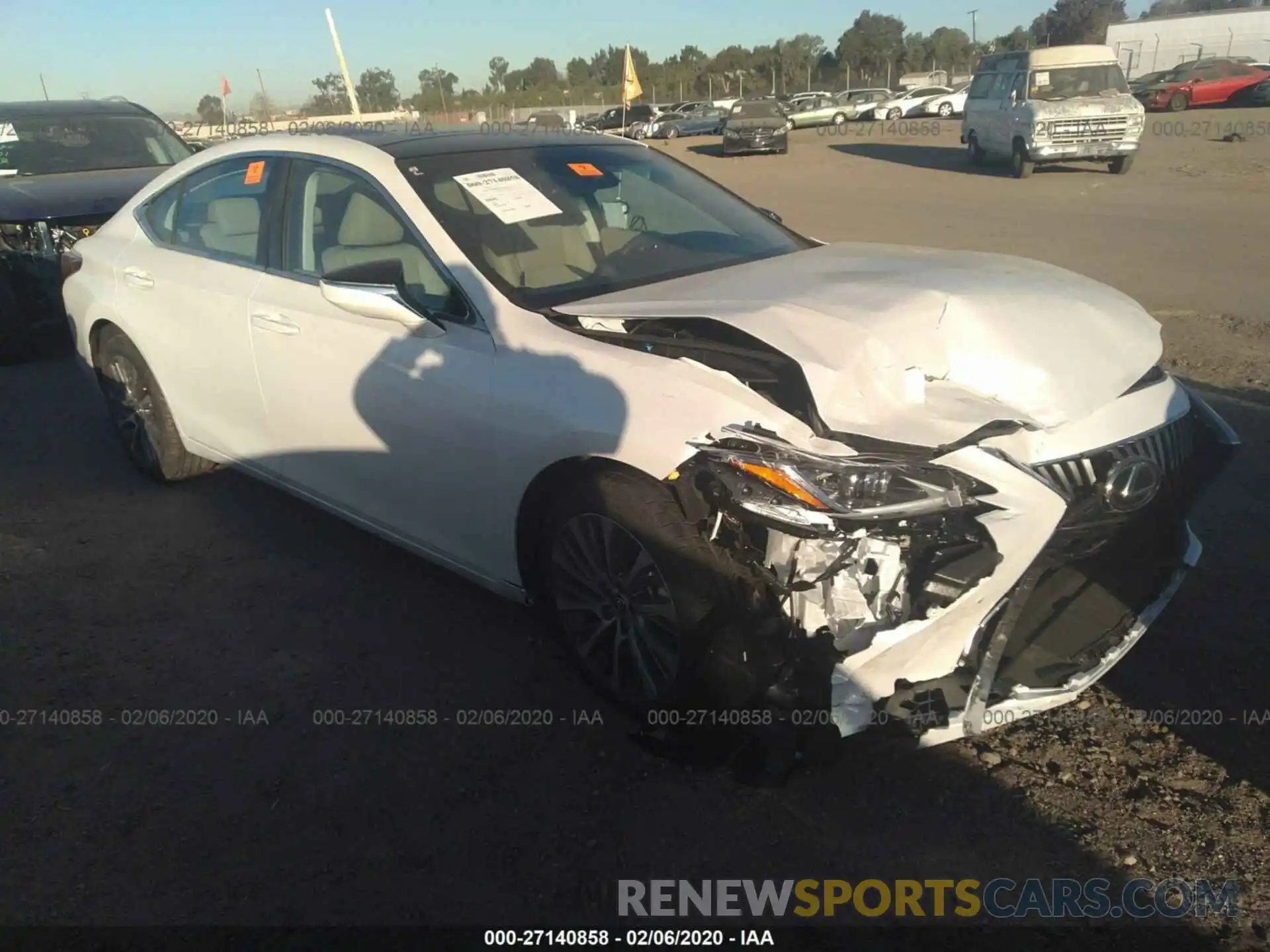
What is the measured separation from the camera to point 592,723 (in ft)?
10.6

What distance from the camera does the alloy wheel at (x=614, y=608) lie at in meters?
2.91

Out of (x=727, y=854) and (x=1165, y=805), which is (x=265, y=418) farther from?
(x=1165, y=805)

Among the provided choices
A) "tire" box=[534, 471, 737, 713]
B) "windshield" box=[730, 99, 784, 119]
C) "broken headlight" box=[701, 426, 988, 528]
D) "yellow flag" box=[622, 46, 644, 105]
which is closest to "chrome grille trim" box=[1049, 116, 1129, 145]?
"yellow flag" box=[622, 46, 644, 105]

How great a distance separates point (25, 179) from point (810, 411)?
8742mm

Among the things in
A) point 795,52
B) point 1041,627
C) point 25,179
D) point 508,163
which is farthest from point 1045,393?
point 795,52

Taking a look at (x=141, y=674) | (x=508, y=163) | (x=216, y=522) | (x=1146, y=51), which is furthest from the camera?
(x=1146, y=51)

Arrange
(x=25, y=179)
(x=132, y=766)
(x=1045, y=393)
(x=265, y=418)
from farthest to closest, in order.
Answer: (x=25, y=179) < (x=265, y=418) < (x=132, y=766) < (x=1045, y=393)

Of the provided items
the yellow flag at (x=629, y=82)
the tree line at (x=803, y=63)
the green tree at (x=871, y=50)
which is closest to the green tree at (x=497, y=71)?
the tree line at (x=803, y=63)

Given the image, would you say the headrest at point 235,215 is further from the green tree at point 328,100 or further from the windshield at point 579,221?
the green tree at point 328,100

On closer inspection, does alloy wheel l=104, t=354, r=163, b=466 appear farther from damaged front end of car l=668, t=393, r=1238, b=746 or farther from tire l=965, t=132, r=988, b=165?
tire l=965, t=132, r=988, b=165

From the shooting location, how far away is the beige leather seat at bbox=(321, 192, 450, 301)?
11.6ft

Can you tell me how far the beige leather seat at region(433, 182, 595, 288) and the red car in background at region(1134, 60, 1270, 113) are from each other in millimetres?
33916

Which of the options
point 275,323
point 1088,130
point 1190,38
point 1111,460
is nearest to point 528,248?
point 275,323

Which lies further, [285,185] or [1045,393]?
[285,185]
